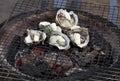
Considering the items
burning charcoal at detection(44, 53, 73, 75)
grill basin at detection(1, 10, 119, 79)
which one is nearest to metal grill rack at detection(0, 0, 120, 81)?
grill basin at detection(1, 10, 119, 79)

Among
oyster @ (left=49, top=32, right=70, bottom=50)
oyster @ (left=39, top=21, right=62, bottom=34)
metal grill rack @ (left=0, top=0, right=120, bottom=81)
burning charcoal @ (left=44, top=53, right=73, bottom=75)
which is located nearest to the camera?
metal grill rack @ (left=0, top=0, right=120, bottom=81)

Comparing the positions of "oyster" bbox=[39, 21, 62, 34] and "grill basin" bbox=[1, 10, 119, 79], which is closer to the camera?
"grill basin" bbox=[1, 10, 119, 79]

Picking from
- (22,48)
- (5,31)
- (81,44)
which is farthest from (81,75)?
(5,31)

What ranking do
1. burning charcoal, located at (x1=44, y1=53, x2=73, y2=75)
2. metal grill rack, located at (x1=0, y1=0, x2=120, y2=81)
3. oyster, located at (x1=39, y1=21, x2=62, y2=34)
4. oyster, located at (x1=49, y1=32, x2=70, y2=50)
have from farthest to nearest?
oyster, located at (x1=39, y1=21, x2=62, y2=34) < oyster, located at (x1=49, y1=32, x2=70, y2=50) < burning charcoal, located at (x1=44, y1=53, x2=73, y2=75) < metal grill rack, located at (x1=0, y1=0, x2=120, y2=81)

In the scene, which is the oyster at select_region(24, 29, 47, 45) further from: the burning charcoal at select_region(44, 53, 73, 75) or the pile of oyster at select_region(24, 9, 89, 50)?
the burning charcoal at select_region(44, 53, 73, 75)

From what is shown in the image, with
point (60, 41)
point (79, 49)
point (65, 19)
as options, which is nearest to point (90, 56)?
point (79, 49)

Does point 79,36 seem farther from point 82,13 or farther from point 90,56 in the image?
point 82,13

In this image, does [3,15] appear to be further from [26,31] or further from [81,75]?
[81,75]
